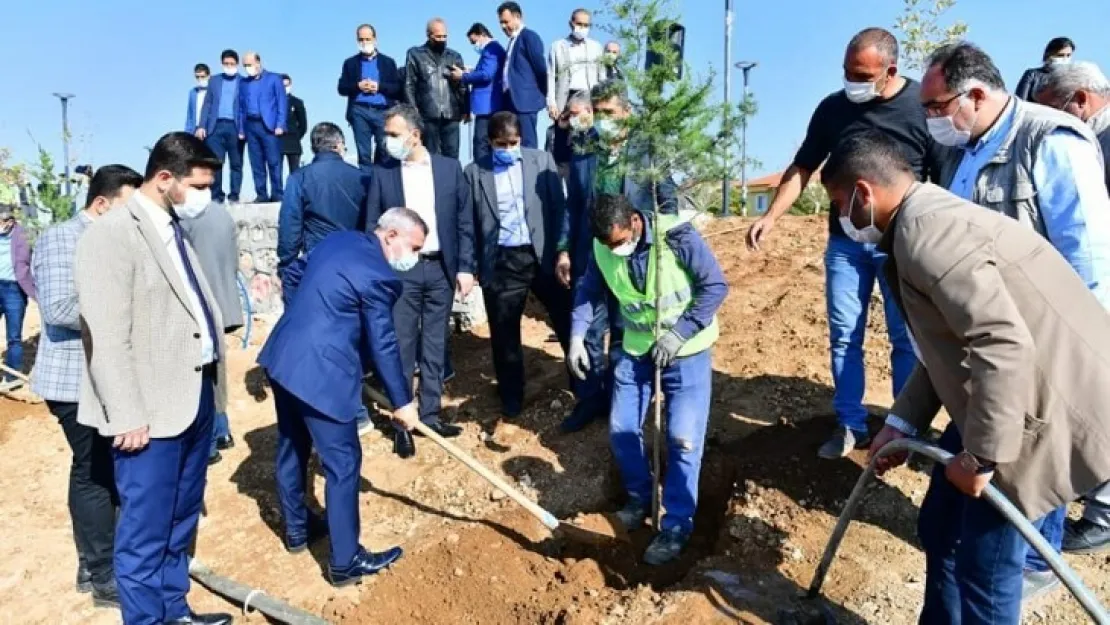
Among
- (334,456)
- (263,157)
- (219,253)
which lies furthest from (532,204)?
(263,157)

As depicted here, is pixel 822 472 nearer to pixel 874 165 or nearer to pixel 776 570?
pixel 776 570

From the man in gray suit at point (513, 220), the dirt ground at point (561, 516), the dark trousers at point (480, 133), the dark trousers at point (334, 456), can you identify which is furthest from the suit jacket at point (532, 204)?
the dark trousers at point (334, 456)

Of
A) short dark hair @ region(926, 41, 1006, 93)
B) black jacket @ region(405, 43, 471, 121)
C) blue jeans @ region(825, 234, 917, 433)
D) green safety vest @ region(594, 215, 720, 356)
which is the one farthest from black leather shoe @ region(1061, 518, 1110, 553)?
black jacket @ region(405, 43, 471, 121)

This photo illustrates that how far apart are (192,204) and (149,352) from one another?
66cm

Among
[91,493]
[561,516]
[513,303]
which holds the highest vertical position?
[513,303]

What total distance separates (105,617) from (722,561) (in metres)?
3.17

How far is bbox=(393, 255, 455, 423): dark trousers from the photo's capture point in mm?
5453

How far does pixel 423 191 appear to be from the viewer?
5.49 m

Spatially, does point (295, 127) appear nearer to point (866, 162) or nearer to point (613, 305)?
point (613, 305)

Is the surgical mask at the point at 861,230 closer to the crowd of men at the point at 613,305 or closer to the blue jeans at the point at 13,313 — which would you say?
the crowd of men at the point at 613,305

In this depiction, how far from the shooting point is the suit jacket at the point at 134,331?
306 cm

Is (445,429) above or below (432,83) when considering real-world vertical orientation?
below

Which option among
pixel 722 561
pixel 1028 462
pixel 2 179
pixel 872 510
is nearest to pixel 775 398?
pixel 872 510

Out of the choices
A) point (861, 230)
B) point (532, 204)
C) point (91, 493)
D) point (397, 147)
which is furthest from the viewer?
point (532, 204)
